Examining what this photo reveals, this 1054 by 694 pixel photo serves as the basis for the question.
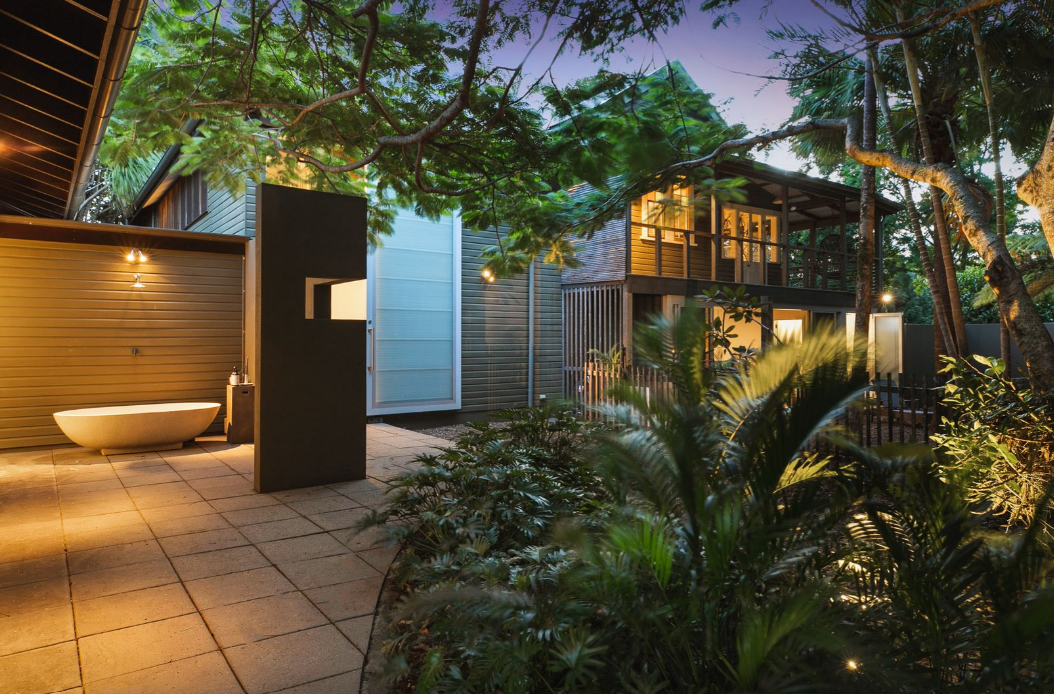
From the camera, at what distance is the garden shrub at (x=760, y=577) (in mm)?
1629

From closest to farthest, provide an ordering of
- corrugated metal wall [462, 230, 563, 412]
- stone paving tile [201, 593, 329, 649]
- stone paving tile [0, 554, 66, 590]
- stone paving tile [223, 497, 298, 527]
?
1. stone paving tile [201, 593, 329, 649]
2. stone paving tile [0, 554, 66, 590]
3. stone paving tile [223, 497, 298, 527]
4. corrugated metal wall [462, 230, 563, 412]

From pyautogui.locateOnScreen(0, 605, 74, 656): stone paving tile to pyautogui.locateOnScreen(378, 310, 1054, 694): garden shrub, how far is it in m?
1.79

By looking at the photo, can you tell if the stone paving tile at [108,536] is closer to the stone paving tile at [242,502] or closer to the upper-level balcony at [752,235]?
the stone paving tile at [242,502]

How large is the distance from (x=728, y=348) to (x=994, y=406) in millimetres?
1789

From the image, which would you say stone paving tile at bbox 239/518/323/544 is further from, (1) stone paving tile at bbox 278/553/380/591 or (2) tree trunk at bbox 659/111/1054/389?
(2) tree trunk at bbox 659/111/1054/389

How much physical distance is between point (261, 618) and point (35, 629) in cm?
99

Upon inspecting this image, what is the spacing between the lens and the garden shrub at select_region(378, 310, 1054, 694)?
5.34ft

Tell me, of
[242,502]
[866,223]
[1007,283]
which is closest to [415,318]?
[242,502]

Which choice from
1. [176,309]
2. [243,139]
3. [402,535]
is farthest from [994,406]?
[176,309]

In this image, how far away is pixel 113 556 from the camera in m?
3.80

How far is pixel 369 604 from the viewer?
3172 millimetres

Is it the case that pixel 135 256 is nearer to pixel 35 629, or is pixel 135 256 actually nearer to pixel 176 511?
pixel 176 511

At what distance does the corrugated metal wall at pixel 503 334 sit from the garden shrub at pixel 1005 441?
7283 mm

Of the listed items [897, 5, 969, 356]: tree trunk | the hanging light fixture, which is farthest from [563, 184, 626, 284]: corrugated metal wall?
the hanging light fixture
